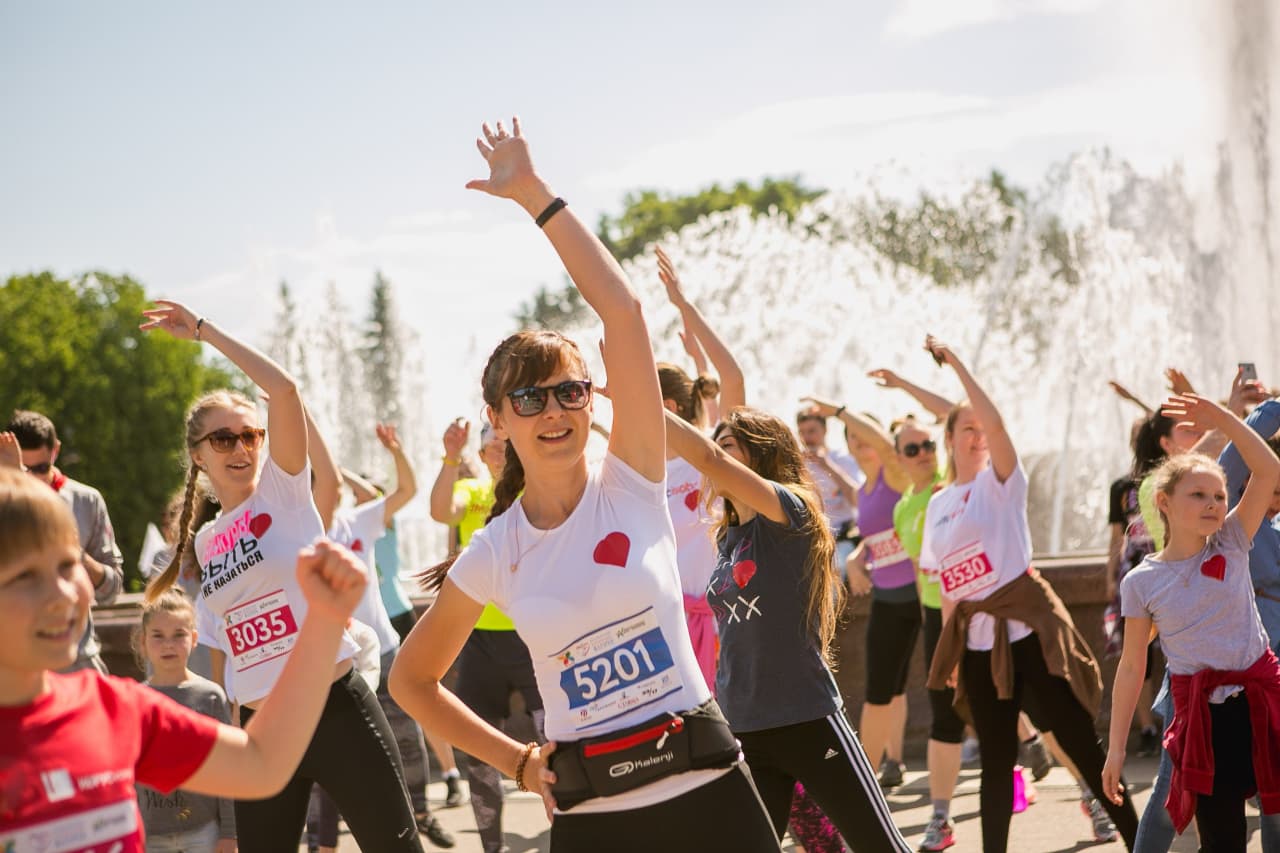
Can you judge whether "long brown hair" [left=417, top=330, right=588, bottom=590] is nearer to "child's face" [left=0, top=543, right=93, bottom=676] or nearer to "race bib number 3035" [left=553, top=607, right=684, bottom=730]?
"race bib number 3035" [left=553, top=607, right=684, bottom=730]

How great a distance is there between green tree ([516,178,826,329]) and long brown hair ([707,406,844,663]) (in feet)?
195

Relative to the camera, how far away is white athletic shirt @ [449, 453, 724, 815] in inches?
119

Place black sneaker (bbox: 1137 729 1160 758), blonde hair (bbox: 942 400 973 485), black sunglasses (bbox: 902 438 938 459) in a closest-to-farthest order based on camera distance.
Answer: blonde hair (bbox: 942 400 973 485)
black sunglasses (bbox: 902 438 938 459)
black sneaker (bbox: 1137 729 1160 758)

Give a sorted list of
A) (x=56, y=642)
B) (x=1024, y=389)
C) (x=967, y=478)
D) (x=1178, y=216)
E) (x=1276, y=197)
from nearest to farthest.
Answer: (x=56, y=642) < (x=967, y=478) < (x=1276, y=197) < (x=1178, y=216) < (x=1024, y=389)

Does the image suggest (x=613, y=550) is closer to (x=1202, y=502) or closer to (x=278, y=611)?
(x=278, y=611)

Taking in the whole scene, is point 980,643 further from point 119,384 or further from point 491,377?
point 119,384

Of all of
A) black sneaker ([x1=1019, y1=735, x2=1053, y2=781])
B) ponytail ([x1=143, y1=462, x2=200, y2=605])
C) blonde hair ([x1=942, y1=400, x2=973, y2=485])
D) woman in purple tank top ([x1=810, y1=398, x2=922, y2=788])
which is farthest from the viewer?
woman in purple tank top ([x1=810, y1=398, x2=922, y2=788])

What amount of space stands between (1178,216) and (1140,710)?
39.5ft

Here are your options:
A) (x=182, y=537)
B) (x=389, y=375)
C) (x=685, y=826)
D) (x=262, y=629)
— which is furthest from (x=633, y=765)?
(x=389, y=375)

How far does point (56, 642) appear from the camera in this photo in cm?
230

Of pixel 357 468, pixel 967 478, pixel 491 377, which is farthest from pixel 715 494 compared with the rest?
pixel 357 468

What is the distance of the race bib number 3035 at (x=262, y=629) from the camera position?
4711mm

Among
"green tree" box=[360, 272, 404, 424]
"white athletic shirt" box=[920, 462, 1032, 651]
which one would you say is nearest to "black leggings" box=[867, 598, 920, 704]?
"white athletic shirt" box=[920, 462, 1032, 651]

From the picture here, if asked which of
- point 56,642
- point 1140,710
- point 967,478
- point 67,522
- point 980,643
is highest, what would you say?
point 67,522
